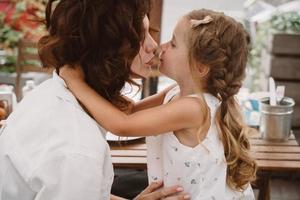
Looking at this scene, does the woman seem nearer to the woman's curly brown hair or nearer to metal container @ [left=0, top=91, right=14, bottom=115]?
the woman's curly brown hair

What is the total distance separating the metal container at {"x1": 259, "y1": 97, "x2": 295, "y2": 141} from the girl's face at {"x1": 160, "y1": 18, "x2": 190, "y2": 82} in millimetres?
808

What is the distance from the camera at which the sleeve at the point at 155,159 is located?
163cm

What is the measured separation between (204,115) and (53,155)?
66cm

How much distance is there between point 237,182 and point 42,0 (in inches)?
137

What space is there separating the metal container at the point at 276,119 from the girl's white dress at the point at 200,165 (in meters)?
0.73

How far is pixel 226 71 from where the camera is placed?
60.4 inches

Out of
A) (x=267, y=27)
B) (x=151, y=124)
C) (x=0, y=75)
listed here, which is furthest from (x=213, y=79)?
→ (x=0, y=75)

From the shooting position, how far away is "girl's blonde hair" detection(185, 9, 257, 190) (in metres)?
1.51

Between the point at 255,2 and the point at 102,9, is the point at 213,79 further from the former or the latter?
the point at 255,2

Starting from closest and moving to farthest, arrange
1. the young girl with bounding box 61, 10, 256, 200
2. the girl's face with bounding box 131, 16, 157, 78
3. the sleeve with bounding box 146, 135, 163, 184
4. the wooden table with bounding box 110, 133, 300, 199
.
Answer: the girl's face with bounding box 131, 16, 157, 78 → the young girl with bounding box 61, 10, 256, 200 → the sleeve with bounding box 146, 135, 163, 184 → the wooden table with bounding box 110, 133, 300, 199

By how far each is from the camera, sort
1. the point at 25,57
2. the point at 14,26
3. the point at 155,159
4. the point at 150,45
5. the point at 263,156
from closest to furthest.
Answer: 1. the point at 150,45
2. the point at 155,159
3. the point at 263,156
4. the point at 25,57
5. the point at 14,26

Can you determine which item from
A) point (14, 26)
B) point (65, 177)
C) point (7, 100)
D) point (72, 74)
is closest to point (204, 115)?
point (72, 74)

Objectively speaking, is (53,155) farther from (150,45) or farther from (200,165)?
(200,165)

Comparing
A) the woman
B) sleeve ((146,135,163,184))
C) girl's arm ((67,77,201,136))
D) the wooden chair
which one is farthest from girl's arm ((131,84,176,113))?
the wooden chair
